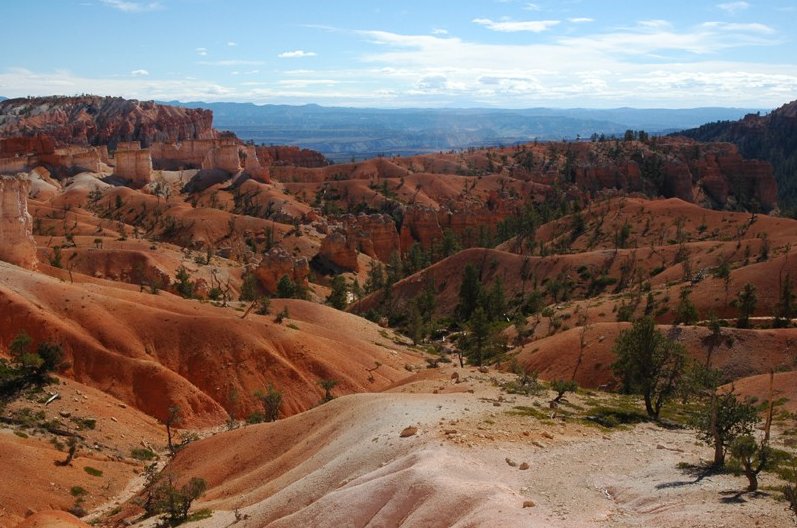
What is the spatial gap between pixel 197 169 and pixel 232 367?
102 m

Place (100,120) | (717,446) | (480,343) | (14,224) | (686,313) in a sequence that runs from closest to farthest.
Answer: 1. (717,446)
2. (686,313)
3. (14,224)
4. (480,343)
5. (100,120)

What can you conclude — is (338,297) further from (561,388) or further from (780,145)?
(780,145)

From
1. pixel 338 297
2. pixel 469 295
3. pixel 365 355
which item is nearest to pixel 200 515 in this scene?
pixel 365 355

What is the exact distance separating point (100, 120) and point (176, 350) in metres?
151

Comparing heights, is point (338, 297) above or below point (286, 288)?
below

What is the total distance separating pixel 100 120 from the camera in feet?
591

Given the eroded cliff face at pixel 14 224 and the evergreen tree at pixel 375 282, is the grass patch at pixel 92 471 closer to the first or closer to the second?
the eroded cliff face at pixel 14 224

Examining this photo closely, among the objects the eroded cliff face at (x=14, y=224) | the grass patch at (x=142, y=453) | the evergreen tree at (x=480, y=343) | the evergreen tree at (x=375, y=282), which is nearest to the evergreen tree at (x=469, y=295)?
the evergreen tree at (x=375, y=282)

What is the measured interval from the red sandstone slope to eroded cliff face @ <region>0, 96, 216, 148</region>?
120736 millimetres

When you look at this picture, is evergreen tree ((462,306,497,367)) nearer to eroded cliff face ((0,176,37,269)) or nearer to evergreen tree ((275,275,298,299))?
evergreen tree ((275,275,298,299))

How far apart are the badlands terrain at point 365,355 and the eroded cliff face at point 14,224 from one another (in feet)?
0.54

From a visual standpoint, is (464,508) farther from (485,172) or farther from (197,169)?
(485,172)

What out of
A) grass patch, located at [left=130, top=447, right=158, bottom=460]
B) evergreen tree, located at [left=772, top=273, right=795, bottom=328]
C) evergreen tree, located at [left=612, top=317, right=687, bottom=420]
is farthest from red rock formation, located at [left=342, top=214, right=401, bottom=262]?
evergreen tree, located at [left=612, top=317, right=687, bottom=420]

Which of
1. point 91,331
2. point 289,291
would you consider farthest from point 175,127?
point 91,331
